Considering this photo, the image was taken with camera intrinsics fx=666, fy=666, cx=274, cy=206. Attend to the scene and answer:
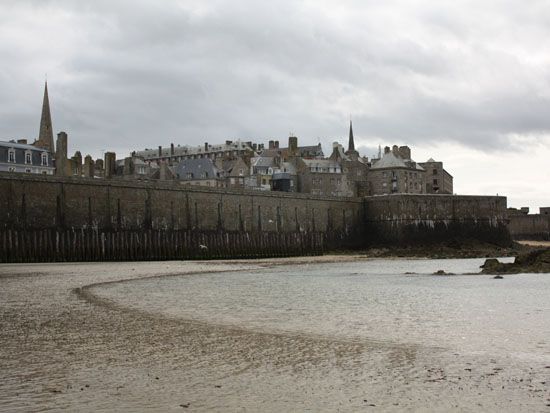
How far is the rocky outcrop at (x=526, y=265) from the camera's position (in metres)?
35.2

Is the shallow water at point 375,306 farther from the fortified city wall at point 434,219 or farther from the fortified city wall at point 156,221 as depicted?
the fortified city wall at point 434,219

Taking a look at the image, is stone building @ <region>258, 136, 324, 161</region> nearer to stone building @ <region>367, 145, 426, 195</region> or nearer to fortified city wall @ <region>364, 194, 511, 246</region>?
stone building @ <region>367, 145, 426, 195</region>

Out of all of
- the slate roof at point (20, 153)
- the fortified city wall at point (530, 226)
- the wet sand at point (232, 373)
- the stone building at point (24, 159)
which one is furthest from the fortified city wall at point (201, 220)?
the wet sand at point (232, 373)

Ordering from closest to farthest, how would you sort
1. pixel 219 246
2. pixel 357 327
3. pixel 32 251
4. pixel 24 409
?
1. pixel 24 409
2. pixel 357 327
3. pixel 32 251
4. pixel 219 246

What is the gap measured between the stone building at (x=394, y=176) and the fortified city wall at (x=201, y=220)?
34.1m

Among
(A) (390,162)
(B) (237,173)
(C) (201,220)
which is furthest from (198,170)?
(C) (201,220)

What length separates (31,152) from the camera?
67562mm

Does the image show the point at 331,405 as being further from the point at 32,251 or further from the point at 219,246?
the point at 219,246

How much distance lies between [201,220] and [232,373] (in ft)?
152

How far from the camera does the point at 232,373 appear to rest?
31.8ft

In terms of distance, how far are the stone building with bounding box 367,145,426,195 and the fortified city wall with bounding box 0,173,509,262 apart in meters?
34.1

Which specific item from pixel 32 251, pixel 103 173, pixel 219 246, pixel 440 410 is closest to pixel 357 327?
pixel 440 410

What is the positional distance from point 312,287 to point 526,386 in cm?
1761

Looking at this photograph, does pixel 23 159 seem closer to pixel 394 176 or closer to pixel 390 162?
pixel 394 176
